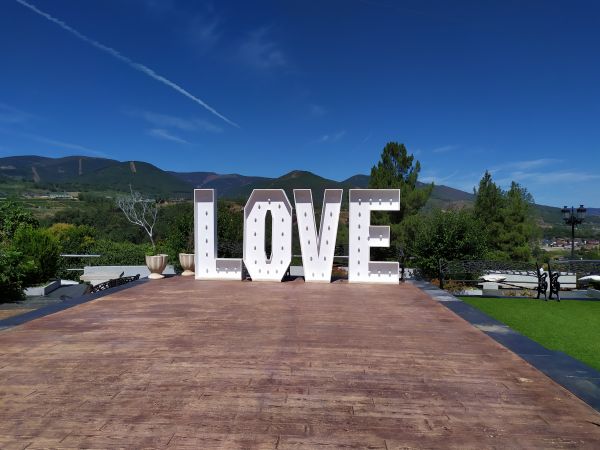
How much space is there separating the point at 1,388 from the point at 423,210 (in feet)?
77.1

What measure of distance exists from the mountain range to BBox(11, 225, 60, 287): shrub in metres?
41.9

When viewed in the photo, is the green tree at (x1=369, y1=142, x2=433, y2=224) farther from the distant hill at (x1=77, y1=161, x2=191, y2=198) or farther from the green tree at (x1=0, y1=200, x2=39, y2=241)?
the distant hill at (x1=77, y1=161, x2=191, y2=198)

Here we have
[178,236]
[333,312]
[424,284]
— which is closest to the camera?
[333,312]

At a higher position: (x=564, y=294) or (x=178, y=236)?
(x=178, y=236)

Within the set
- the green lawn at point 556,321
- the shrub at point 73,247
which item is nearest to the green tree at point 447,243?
the green lawn at point 556,321

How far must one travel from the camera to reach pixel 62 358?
15.6 ft

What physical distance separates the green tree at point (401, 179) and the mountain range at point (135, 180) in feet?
104

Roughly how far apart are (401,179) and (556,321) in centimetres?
1664

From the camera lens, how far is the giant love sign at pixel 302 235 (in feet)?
Result: 34.1

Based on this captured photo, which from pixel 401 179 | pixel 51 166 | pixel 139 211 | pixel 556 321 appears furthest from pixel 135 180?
pixel 556 321

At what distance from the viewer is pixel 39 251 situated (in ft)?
45.1

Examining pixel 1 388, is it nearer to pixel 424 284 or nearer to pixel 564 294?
pixel 424 284

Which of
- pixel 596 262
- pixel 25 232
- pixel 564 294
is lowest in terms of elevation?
pixel 564 294

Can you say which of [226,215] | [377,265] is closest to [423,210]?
[226,215]
